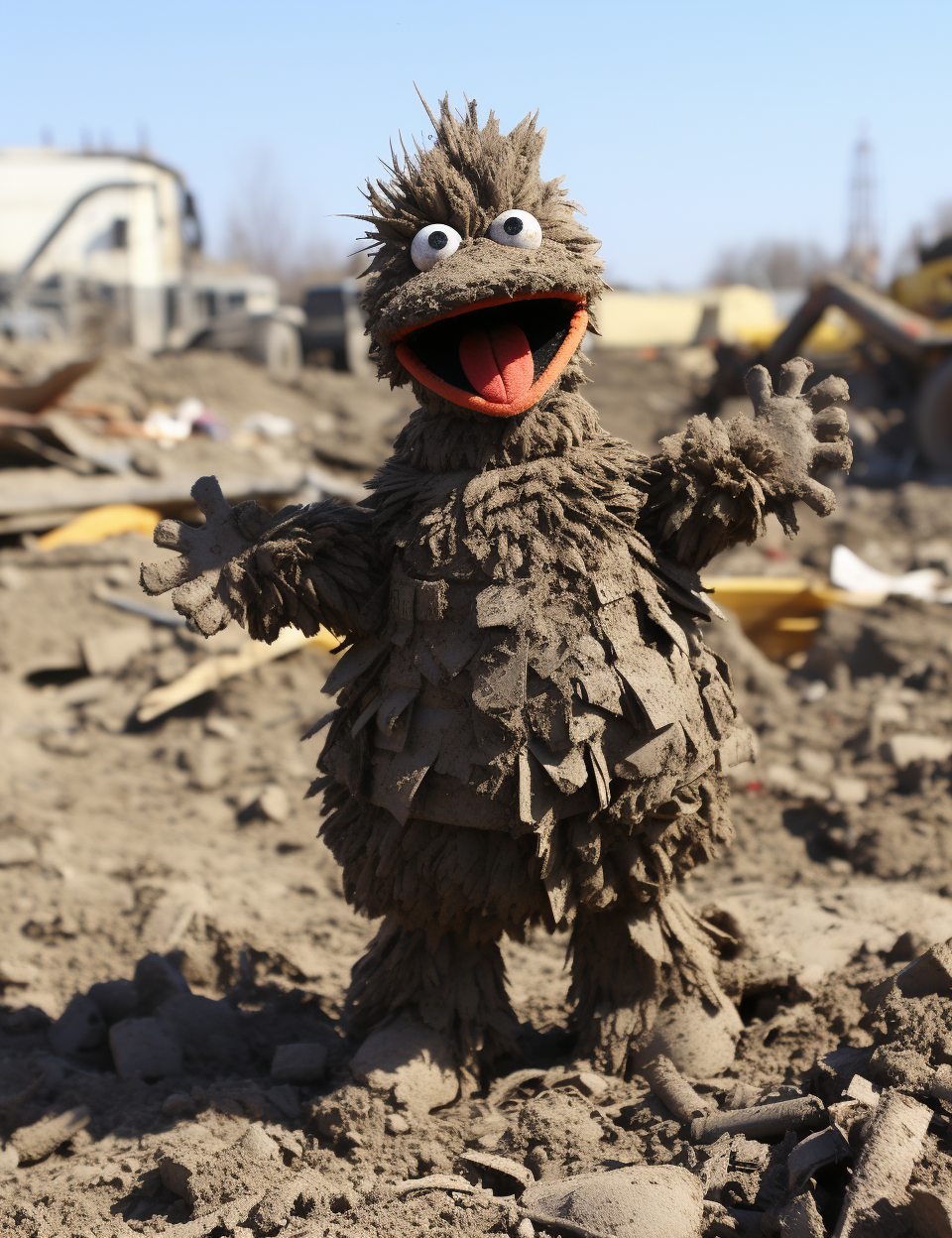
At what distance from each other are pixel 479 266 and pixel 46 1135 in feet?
6.38

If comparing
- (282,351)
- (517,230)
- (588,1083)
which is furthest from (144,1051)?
(282,351)

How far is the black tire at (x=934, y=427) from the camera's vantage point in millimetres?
9508

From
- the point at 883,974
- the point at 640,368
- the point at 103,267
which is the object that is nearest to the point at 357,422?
the point at 640,368

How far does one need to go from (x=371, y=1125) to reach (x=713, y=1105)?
2.19 feet

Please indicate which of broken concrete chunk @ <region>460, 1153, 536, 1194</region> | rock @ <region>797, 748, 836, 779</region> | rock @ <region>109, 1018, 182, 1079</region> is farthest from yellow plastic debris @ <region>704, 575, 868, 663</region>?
broken concrete chunk @ <region>460, 1153, 536, 1194</region>

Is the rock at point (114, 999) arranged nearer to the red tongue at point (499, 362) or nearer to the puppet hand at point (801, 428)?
the red tongue at point (499, 362)

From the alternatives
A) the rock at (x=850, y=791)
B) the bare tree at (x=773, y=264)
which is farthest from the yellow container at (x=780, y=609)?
the bare tree at (x=773, y=264)

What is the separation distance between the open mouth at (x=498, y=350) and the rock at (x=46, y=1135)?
5.56 ft

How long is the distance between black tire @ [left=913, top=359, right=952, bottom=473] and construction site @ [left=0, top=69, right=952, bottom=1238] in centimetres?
159

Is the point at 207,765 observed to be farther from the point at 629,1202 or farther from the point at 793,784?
the point at 629,1202

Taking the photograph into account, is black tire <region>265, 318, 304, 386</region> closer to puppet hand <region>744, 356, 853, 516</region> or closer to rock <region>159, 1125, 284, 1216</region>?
puppet hand <region>744, 356, 853, 516</region>

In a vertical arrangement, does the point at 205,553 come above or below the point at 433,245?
below

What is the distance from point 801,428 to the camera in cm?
221

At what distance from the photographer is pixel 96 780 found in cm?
453
